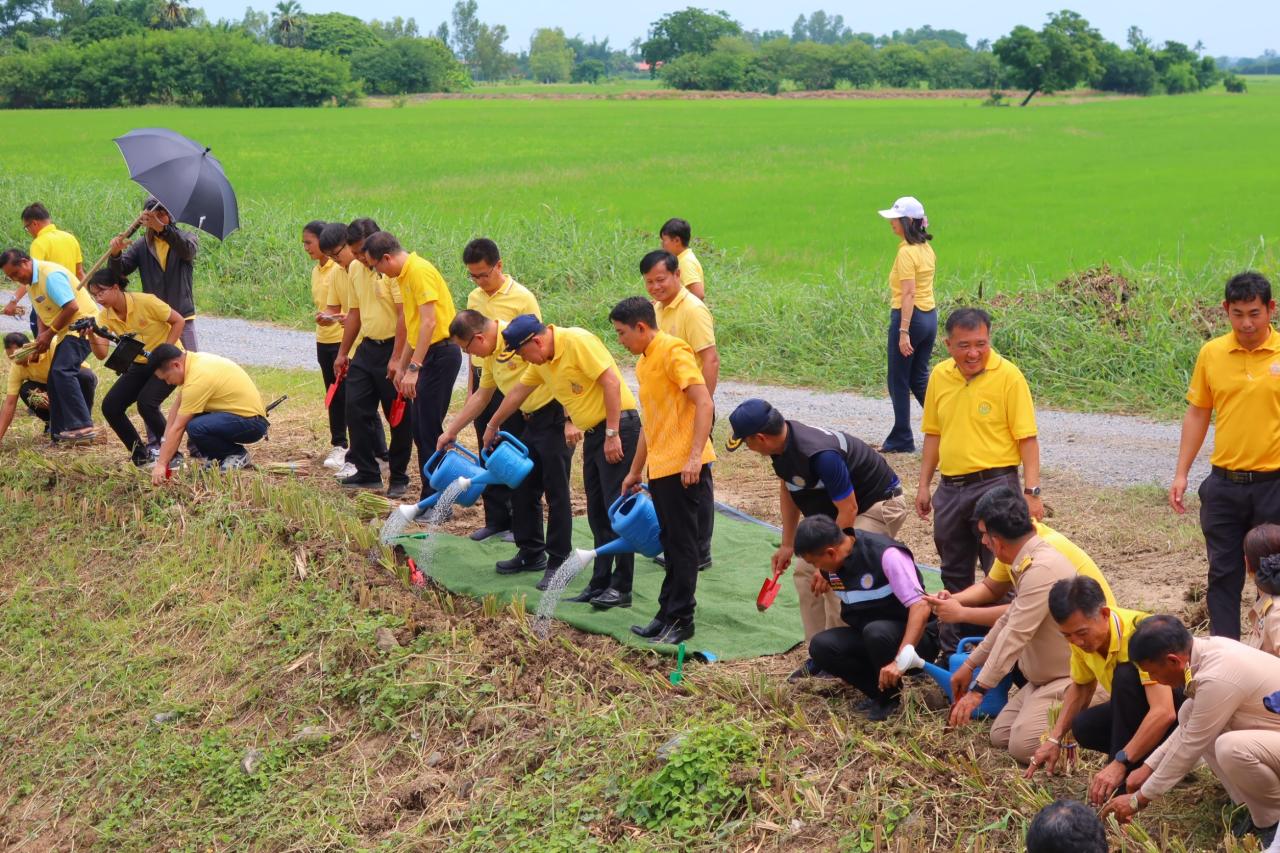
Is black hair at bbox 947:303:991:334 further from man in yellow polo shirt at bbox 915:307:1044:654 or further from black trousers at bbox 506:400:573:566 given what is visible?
black trousers at bbox 506:400:573:566

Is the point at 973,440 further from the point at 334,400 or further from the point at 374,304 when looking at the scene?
the point at 334,400

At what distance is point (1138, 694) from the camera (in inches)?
159

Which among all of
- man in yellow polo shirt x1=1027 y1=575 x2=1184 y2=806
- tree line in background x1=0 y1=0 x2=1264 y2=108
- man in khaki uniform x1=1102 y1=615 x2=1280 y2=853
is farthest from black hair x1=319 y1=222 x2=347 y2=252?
tree line in background x1=0 y1=0 x2=1264 y2=108

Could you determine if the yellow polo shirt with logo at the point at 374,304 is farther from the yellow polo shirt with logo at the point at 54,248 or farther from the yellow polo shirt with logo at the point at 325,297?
the yellow polo shirt with logo at the point at 54,248

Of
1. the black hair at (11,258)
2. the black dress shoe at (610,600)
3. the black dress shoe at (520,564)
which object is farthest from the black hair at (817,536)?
the black hair at (11,258)

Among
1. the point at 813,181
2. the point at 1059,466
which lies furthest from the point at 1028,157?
the point at 1059,466

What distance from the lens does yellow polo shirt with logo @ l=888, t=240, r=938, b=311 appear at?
28.1ft

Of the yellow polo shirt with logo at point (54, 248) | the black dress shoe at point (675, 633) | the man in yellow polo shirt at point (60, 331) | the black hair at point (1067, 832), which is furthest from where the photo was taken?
the yellow polo shirt with logo at point (54, 248)

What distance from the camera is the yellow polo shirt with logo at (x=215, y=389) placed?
808 centimetres

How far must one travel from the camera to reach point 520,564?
6988 millimetres

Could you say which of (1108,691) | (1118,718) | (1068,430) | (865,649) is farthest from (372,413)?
(1118,718)

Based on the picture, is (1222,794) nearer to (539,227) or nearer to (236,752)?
(236,752)

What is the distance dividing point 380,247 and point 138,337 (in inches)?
93.4

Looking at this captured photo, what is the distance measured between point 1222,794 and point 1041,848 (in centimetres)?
125
